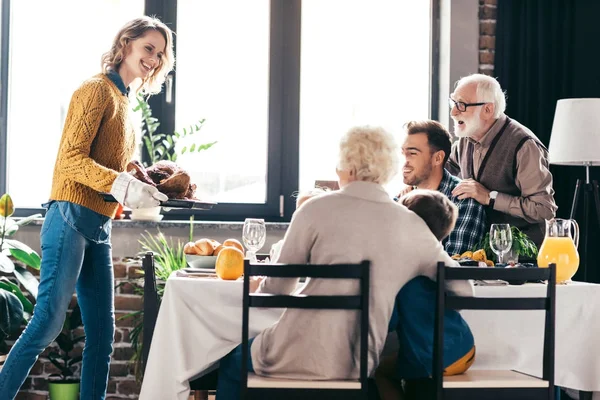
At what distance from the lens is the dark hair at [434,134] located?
294 centimetres

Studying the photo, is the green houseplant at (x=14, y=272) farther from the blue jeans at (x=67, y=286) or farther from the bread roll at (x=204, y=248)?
the bread roll at (x=204, y=248)

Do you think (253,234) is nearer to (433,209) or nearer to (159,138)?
(433,209)

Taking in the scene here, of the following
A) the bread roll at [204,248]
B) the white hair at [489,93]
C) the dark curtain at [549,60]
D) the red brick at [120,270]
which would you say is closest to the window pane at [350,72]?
the dark curtain at [549,60]

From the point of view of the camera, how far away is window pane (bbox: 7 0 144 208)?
3973mm

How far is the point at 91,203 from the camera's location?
2697 mm

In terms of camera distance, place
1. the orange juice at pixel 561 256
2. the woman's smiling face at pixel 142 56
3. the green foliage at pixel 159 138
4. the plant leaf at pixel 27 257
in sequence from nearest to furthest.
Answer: the orange juice at pixel 561 256 < the woman's smiling face at pixel 142 56 < the plant leaf at pixel 27 257 < the green foliage at pixel 159 138

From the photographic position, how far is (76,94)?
269cm

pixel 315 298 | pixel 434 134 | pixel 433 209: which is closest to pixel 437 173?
pixel 434 134

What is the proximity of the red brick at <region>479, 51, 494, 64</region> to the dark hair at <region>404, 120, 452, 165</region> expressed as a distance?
3.86 feet

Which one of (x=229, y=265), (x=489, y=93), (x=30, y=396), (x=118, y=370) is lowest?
(x=30, y=396)

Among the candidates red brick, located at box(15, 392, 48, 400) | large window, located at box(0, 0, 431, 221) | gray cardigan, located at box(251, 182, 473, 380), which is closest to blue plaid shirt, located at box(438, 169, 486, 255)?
gray cardigan, located at box(251, 182, 473, 380)

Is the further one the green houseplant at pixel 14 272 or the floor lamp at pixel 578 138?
the floor lamp at pixel 578 138

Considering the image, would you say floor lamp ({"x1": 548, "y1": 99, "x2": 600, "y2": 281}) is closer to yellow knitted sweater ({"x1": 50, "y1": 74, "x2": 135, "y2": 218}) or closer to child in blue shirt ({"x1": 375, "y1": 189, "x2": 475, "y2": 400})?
child in blue shirt ({"x1": 375, "y1": 189, "x2": 475, "y2": 400})

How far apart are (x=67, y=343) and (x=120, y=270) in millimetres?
434
